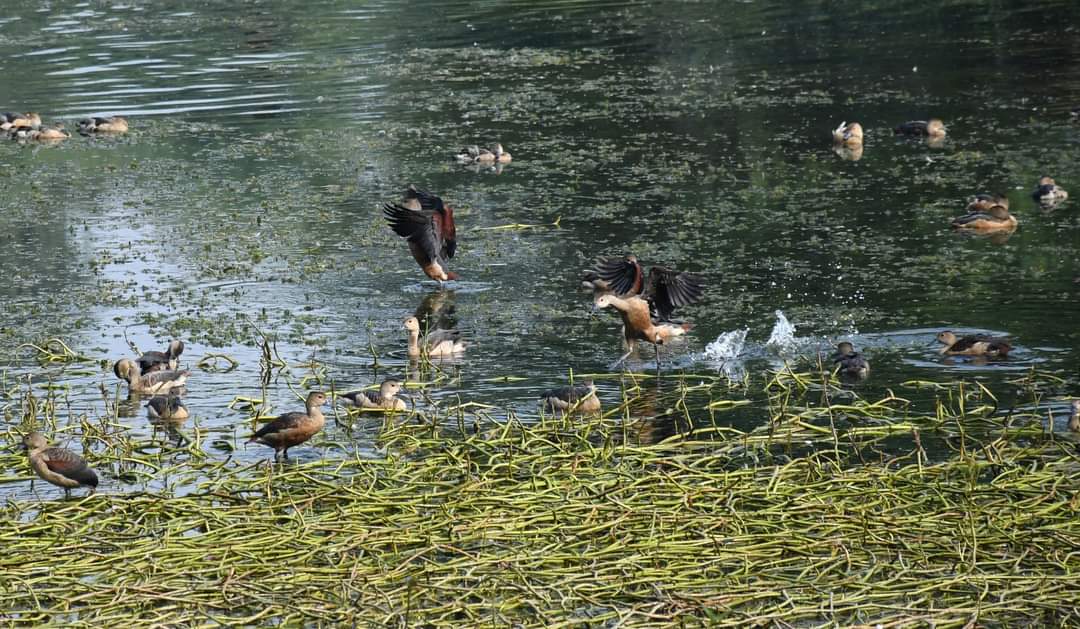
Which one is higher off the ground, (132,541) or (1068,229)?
(132,541)

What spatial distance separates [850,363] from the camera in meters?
10.5

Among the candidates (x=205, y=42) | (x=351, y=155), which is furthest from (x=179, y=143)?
(x=205, y=42)

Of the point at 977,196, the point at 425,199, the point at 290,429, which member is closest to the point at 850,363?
the point at 290,429

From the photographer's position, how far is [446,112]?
74.3ft

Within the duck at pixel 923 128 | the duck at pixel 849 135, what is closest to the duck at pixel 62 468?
the duck at pixel 849 135

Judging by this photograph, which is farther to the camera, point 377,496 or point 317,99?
point 317,99

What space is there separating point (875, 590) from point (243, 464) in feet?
13.0

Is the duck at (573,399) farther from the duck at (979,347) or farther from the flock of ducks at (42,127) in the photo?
the flock of ducks at (42,127)

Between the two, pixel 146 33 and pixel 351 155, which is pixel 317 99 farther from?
pixel 146 33

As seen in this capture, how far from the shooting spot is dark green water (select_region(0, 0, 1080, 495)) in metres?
11.6

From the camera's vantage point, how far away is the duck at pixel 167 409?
1009cm

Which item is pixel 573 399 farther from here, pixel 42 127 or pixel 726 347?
pixel 42 127

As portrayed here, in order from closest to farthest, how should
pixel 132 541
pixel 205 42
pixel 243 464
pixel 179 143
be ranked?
pixel 132 541
pixel 243 464
pixel 179 143
pixel 205 42

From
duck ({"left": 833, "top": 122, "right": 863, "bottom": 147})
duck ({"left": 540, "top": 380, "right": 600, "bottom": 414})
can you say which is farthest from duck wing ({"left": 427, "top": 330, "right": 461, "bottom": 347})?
duck ({"left": 833, "top": 122, "right": 863, "bottom": 147})
